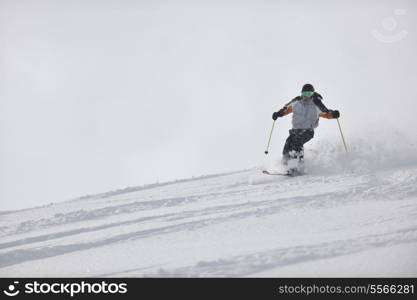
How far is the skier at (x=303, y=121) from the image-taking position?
7.84m

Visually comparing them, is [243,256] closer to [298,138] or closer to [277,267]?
[277,267]

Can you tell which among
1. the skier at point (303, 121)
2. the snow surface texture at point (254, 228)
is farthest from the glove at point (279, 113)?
the snow surface texture at point (254, 228)

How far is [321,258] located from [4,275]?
10.8ft

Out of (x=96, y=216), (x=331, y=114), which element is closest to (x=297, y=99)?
(x=331, y=114)

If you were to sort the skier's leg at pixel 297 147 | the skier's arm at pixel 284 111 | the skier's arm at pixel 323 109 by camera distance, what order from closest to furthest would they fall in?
the skier's leg at pixel 297 147 < the skier's arm at pixel 323 109 < the skier's arm at pixel 284 111

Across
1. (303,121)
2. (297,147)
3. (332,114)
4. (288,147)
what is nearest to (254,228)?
(297,147)

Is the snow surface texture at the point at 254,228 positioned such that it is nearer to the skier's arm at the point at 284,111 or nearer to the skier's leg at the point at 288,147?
the skier's leg at the point at 288,147

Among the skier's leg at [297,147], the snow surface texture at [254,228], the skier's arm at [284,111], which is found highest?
the skier's arm at [284,111]

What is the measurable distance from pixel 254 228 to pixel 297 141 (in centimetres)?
364

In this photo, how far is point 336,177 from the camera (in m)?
6.72

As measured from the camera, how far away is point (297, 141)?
25.9ft

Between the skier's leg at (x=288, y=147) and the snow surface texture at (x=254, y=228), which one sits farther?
the skier's leg at (x=288, y=147)

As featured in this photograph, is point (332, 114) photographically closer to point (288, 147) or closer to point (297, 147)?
point (297, 147)

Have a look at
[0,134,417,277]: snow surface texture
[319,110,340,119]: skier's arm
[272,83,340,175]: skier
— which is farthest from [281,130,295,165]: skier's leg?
[319,110,340,119]: skier's arm
